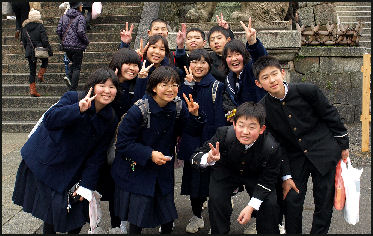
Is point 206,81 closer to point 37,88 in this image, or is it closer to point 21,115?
point 21,115

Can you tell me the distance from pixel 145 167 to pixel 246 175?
32.2 inches

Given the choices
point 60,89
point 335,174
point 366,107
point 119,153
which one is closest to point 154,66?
point 119,153

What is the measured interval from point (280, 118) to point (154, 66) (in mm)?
1335

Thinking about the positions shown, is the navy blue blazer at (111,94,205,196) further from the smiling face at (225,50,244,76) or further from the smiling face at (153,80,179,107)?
the smiling face at (225,50,244,76)

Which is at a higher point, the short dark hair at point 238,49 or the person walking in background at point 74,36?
the person walking in background at point 74,36

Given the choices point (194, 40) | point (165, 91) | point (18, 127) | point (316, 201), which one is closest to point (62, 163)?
point (165, 91)

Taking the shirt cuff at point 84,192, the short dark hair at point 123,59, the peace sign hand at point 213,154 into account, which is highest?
the short dark hair at point 123,59

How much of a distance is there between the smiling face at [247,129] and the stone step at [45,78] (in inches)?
247

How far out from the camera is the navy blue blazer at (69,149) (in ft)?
11.0

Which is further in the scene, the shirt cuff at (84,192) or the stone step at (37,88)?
the stone step at (37,88)

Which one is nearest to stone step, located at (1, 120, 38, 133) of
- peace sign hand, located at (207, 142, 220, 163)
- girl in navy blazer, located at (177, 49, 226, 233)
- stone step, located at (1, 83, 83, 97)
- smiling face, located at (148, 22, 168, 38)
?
stone step, located at (1, 83, 83, 97)

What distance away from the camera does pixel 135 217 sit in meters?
3.45

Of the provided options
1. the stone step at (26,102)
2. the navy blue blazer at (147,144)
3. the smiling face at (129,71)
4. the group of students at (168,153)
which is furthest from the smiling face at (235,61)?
the stone step at (26,102)

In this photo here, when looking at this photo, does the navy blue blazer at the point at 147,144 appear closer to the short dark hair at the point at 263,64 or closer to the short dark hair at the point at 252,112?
the short dark hair at the point at 252,112
